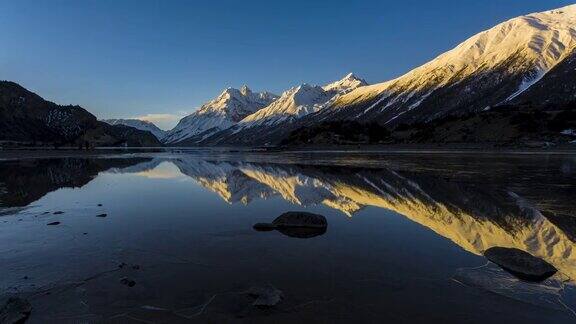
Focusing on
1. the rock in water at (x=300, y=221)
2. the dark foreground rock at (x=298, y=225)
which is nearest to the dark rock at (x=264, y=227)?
the dark foreground rock at (x=298, y=225)

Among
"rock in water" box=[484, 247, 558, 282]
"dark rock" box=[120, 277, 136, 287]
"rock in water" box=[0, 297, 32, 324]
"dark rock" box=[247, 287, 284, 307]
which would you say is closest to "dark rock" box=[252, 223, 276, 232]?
"dark rock" box=[120, 277, 136, 287]

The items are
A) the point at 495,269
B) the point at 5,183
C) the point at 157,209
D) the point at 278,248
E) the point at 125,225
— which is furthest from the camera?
the point at 5,183

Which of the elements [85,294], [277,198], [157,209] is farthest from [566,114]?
[85,294]

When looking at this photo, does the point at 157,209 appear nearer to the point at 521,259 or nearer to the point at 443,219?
the point at 443,219

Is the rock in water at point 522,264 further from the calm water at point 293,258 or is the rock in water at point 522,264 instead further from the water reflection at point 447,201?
the water reflection at point 447,201

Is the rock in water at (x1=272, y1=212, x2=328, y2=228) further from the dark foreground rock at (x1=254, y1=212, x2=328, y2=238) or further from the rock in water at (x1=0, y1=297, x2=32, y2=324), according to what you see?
the rock in water at (x1=0, y1=297, x2=32, y2=324)

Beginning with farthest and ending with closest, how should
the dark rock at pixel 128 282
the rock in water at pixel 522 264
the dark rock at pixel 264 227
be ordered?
the dark rock at pixel 264 227, the rock in water at pixel 522 264, the dark rock at pixel 128 282

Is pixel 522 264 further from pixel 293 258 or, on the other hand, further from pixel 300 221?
pixel 300 221

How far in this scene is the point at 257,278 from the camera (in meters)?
15.9

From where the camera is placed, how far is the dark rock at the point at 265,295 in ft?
43.8

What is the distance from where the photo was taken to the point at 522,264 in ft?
55.6

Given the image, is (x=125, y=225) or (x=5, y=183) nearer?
(x=125, y=225)

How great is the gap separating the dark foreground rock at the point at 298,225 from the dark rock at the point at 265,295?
9393mm

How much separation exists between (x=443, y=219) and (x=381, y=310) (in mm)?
15327
